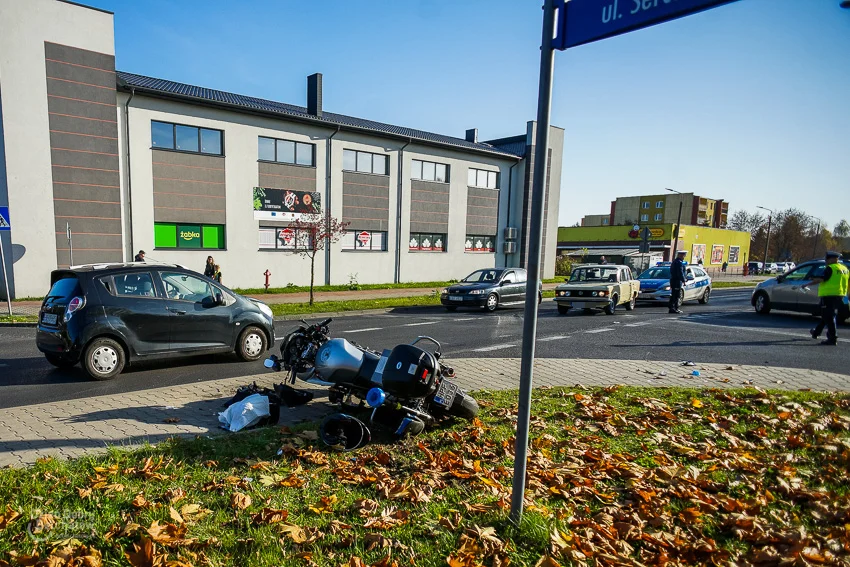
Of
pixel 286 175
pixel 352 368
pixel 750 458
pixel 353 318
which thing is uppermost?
pixel 286 175

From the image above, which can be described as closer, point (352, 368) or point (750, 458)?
point (750, 458)

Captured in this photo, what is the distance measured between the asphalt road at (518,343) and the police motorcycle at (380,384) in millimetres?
2908

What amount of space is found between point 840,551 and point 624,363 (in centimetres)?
602

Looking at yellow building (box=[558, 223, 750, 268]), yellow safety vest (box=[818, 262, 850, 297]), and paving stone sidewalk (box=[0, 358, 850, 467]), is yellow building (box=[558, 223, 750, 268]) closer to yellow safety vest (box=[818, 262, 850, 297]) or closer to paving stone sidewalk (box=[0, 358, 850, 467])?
yellow safety vest (box=[818, 262, 850, 297])

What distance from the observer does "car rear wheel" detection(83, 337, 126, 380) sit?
7.41 m

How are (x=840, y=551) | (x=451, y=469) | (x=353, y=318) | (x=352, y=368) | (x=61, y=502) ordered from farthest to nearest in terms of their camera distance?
(x=353, y=318), (x=352, y=368), (x=451, y=469), (x=61, y=502), (x=840, y=551)

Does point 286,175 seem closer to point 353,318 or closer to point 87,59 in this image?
point 87,59

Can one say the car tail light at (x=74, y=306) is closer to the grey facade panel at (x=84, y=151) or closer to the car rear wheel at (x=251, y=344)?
the car rear wheel at (x=251, y=344)

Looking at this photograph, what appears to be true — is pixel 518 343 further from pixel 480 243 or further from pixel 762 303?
pixel 480 243

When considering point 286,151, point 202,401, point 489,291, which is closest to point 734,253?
point 489,291

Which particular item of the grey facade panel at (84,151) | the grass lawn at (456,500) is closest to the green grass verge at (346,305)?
the grey facade panel at (84,151)

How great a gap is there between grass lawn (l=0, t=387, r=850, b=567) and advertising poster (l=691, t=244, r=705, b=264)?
207 feet

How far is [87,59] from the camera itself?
1888cm

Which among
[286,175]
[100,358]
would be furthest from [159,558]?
[286,175]
